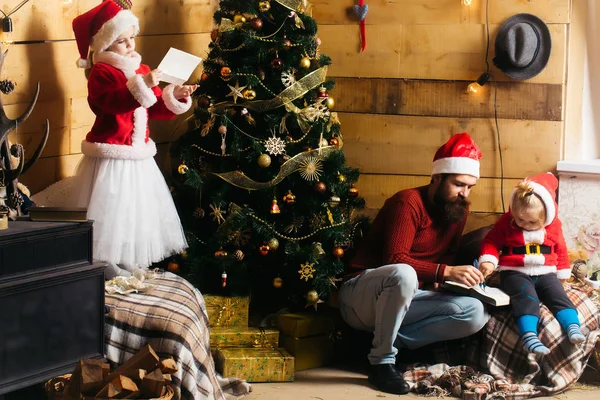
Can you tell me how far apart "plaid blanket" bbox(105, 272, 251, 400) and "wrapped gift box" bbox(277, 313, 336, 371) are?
0.63m

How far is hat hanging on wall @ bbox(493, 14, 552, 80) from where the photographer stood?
4527mm

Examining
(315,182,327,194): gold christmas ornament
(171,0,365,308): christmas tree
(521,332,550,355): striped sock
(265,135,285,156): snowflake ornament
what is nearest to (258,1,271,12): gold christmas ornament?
(171,0,365,308): christmas tree

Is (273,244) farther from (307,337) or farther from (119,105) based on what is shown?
(119,105)

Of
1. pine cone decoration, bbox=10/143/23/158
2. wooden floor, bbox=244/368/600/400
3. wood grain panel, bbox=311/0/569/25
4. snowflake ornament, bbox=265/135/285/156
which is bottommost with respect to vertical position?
wooden floor, bbox=244/368/600/400

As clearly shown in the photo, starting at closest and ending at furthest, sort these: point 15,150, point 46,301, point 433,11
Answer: point 46,301, point 15,150, point 433,11

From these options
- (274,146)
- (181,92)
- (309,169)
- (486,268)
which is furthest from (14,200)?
(486,268)

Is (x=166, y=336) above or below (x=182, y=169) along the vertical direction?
below

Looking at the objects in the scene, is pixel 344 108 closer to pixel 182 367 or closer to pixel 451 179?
pixel 451 179

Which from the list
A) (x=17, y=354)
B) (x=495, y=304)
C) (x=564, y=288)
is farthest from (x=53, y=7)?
(x=564, y=288)

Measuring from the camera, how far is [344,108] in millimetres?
4766

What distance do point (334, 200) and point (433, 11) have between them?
120 centimetres

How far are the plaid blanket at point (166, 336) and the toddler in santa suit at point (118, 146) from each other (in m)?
0.24

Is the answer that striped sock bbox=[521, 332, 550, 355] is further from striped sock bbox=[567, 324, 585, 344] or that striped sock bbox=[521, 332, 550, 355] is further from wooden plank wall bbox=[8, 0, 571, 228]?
wooden plank wall bbox=[8, 0, 571, 228]

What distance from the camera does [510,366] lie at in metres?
3.99
